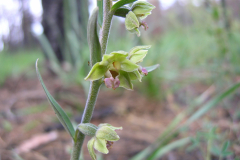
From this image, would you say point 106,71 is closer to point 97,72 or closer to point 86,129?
point 97,72

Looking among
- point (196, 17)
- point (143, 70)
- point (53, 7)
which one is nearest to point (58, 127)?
point (143, 70)

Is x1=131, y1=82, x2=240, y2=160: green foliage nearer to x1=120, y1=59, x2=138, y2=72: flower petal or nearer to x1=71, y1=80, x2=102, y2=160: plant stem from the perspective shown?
x1=71, y1=80, x2=102, y2=160: plant stem

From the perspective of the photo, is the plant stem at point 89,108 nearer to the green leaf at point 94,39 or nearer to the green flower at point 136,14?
the green leaf at point 94,39

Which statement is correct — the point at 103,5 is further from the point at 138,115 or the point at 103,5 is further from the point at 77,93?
the point at 77,93

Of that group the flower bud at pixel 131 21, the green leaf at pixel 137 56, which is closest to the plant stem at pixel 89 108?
the green leaf at pixel 137 56

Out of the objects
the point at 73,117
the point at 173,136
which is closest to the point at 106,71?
the point at 173,136

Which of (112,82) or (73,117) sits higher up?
(112,82)
